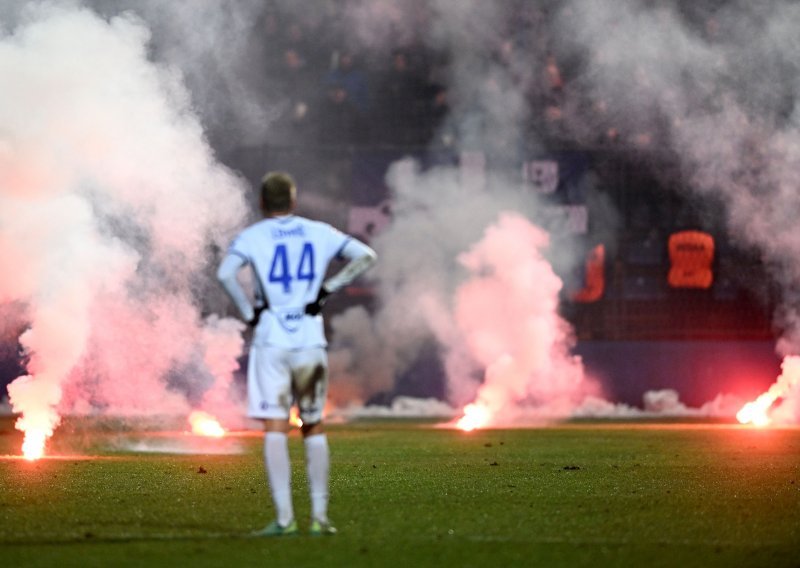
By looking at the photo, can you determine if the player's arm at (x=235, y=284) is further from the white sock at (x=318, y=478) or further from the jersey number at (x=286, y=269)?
the white sock at (x=318, y=478)

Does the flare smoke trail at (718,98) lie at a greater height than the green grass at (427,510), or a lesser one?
greater

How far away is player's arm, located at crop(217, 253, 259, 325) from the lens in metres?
8.08

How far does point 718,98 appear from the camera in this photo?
35.2m

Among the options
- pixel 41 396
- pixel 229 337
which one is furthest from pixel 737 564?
pixel 229 337

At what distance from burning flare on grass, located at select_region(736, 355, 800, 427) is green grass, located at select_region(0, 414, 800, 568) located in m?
18.2

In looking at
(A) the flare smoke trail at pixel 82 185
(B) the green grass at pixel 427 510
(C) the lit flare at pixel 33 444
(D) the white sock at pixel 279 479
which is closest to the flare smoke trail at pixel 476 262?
(A) the flare smoke trail at pixel 82 185

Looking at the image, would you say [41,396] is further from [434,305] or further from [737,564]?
[434,305]

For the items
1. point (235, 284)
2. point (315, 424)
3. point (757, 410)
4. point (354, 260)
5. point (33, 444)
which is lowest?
point (33, 444)

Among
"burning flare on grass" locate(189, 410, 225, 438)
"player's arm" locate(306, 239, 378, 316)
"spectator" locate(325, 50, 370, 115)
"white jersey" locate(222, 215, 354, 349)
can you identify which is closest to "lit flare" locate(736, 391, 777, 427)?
"spectator" locate(325, 50, 370, 115)

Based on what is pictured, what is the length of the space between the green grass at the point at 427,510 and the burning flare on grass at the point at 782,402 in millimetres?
18187

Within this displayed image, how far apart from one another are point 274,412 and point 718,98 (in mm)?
28966

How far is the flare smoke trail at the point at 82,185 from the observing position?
17.3 meters

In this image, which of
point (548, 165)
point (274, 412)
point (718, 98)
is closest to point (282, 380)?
point (274, 412)

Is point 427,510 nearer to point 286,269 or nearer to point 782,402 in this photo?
point 286,269
